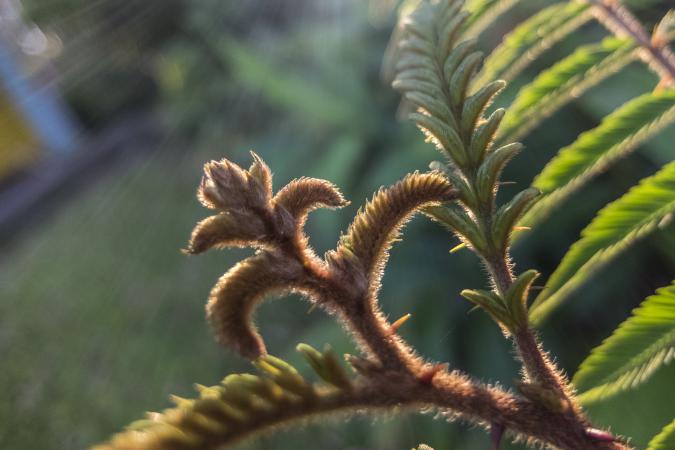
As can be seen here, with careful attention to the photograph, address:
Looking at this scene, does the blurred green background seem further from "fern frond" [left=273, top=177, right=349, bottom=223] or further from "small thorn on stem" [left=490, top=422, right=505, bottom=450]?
"small thorn on stem" [left=490, top=422, right=505, bottom=450]

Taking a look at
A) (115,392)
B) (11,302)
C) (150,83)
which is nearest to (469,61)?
(115,392)

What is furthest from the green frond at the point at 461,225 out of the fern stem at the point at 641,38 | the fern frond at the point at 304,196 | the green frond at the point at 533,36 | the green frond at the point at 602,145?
the green frond at the point at 533,36

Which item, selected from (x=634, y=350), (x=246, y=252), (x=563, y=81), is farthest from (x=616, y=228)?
(x=246, y=252)

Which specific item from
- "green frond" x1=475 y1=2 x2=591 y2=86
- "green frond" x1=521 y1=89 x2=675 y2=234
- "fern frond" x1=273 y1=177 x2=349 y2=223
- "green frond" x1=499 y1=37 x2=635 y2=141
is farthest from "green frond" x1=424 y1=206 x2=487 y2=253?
"green frond" x1=475 y1=2 x2=591 y2=86

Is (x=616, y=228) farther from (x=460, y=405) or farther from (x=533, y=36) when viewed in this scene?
(x=533, y=36)

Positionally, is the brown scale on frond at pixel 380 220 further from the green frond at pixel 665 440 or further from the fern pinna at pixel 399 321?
the green frond at pixel 665 440
